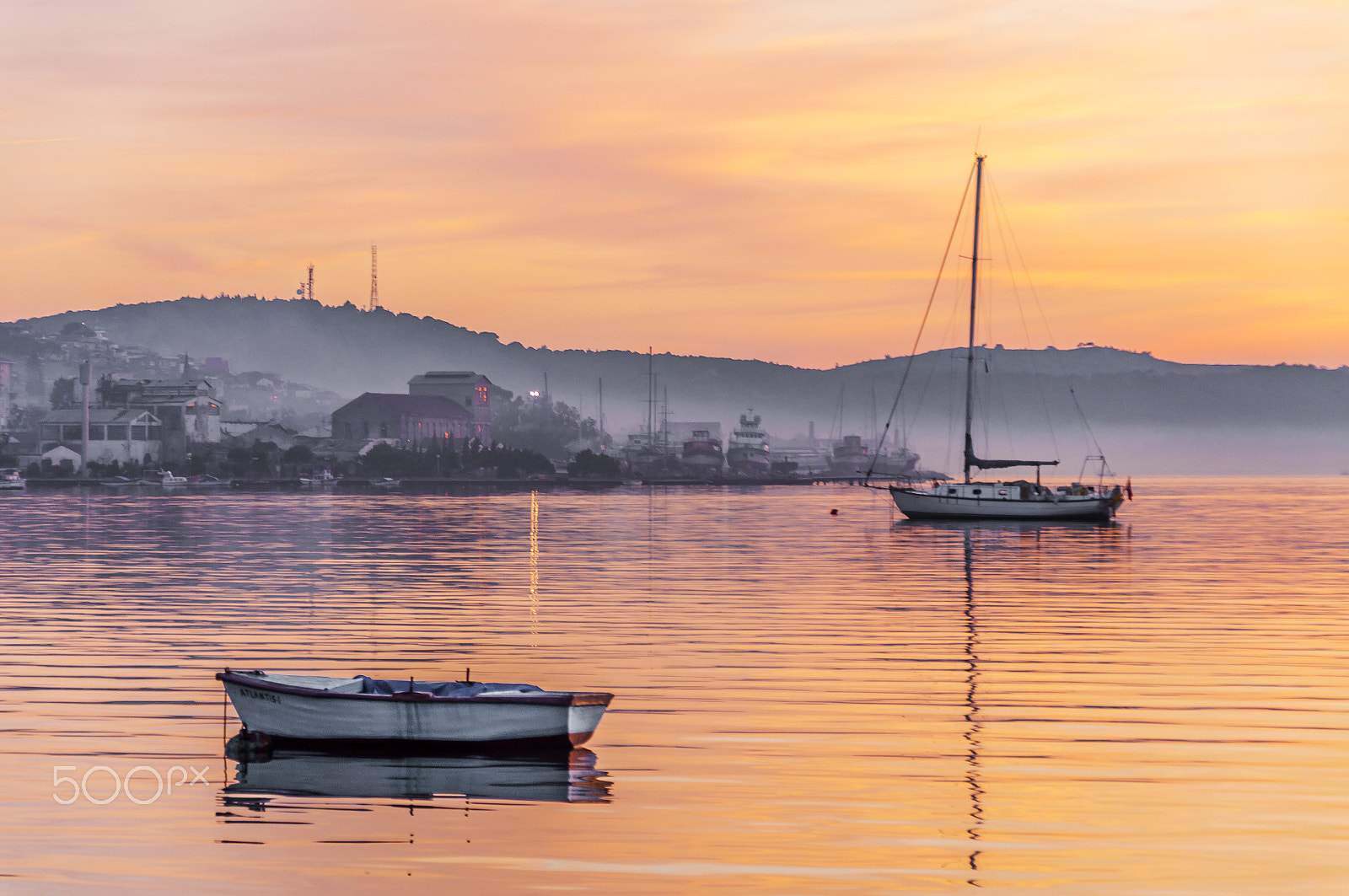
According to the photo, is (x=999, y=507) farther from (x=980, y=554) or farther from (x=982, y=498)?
(x=980, y=554)

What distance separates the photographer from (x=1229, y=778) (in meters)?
19.7

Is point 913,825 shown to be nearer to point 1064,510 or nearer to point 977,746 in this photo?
point 977,746

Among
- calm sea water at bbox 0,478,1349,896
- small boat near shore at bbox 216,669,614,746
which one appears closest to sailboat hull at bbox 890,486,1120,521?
calm sea water at bbox 0,478,1349,896

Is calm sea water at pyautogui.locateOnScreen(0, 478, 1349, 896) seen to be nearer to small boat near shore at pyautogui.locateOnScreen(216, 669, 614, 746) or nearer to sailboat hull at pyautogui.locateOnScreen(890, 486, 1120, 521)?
small boat near shore at pyautogui.locateOnScreen(216, 669, 614, 746)

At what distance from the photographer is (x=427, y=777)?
1936cm

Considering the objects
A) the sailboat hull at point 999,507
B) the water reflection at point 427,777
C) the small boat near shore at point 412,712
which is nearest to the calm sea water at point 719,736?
the water reflection at point 427,777

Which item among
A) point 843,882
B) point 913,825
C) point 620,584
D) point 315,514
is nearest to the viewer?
point 843,882

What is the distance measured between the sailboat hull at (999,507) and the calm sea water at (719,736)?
35.9 m

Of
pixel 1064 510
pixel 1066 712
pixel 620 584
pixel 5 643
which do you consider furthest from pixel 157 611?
pixel 1064 510

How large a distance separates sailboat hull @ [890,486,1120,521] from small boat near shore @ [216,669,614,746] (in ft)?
255

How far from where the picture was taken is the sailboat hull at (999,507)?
312 feet

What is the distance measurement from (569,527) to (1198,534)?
143 ft

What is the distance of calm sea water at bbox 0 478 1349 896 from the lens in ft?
50.8

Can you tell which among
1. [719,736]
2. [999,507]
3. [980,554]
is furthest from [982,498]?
[719,736]
